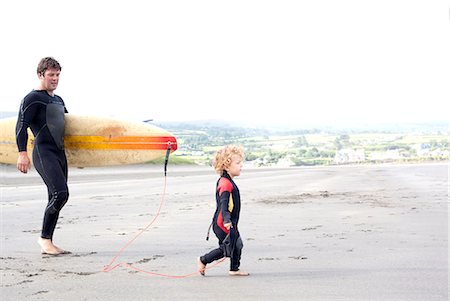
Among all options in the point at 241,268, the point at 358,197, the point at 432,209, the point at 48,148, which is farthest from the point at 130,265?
the point at 358,197

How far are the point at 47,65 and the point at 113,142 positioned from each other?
1.30 m

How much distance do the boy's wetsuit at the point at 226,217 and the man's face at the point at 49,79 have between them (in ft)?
7.31

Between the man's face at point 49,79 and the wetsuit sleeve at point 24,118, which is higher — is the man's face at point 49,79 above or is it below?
above

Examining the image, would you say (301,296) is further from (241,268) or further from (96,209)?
(96,209)

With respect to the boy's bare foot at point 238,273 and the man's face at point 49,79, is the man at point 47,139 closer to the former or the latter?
the man's face at point 49,79

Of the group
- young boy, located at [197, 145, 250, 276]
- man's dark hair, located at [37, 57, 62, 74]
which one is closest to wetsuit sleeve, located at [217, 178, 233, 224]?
young boy, located at [197, 145, 250, 276]

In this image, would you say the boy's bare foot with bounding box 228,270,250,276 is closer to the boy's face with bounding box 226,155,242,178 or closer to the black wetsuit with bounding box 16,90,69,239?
the boy's face with bounding box 226,155,242,178

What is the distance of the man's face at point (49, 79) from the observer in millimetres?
6954

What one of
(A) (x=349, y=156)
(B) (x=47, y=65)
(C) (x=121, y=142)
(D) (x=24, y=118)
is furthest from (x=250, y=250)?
(A) (x=349, y=156)

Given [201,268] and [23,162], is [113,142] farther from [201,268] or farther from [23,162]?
[201,268]

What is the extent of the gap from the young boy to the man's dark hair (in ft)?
6.91

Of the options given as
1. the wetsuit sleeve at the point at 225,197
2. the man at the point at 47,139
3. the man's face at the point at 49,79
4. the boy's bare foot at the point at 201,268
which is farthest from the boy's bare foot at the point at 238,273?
the man's face at the point at 49,79

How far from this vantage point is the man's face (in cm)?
695

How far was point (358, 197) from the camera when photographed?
13305 millimetres
